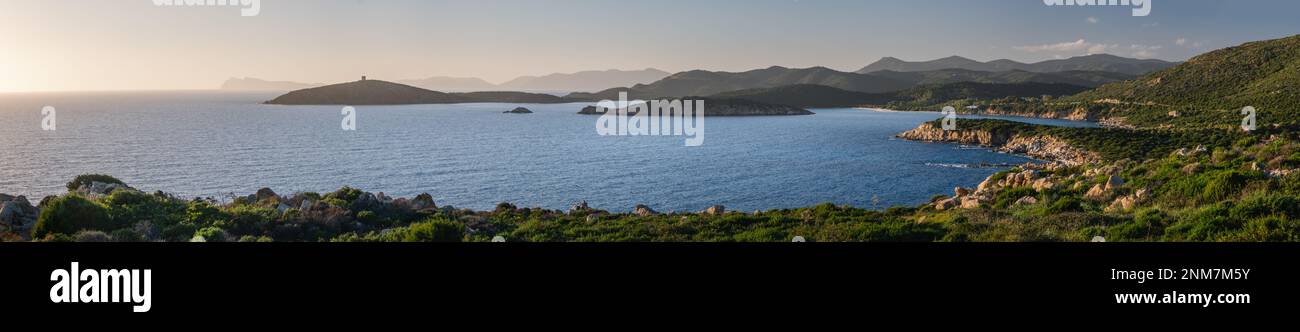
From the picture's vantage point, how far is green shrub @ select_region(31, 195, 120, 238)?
15.3m

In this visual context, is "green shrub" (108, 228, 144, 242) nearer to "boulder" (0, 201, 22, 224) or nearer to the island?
"boulder" (0, 201, 22, 224)

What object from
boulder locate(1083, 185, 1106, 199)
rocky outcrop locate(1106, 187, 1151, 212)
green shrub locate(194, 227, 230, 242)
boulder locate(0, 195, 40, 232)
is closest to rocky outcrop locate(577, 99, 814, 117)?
boulder locate(1083, 185, 1106, 199)

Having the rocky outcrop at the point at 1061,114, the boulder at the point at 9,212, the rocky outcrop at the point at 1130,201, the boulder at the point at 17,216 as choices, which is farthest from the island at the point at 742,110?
the boulder at the point at 9,212

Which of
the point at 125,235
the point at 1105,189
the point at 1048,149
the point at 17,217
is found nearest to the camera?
the point at 125,235

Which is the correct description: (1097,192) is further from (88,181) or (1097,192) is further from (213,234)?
(88,181)

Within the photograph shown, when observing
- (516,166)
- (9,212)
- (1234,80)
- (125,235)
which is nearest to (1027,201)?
(125,235)

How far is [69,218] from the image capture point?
617 inches

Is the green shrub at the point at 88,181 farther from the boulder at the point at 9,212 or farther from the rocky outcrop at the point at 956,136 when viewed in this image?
the rocky outcrop at the point at 956,136

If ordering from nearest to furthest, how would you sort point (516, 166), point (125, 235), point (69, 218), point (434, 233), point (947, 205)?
1. point (434, 233)
2. point (69, 218)
3. point (125, 235)
4. point (947, 205)
5. point (516, 166)

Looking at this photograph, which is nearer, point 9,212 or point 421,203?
point 9,212

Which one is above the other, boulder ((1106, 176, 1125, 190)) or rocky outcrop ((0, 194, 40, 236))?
boulder ((1106, 176, 1125, 190))

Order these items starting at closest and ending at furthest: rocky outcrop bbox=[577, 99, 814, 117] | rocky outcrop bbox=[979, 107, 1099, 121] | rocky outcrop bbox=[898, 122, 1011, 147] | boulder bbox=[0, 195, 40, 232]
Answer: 1. boulder bbox=[0, 195, 40, 232]
2. rocky outcrop bbox=[898, 122, 1011, 147]
3. rocky outcrop bbox=[979, 107, 1099, 121]
4. rocky outcrop bbox=[577, 99, 814, 117]

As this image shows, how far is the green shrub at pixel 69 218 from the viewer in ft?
50.1
